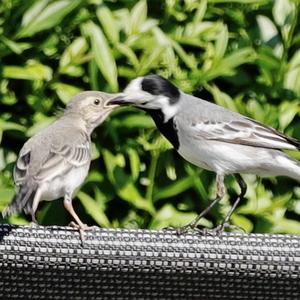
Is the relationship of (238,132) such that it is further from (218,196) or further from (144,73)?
(144,73)

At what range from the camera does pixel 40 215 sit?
5406 millimetres

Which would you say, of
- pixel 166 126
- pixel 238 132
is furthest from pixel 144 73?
pixel 238 132

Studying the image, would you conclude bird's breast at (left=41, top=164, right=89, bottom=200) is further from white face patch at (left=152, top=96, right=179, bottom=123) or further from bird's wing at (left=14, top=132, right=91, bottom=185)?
white face patch at (left=152, top=96, right=179, bottom=123)

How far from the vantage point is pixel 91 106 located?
5090 mm

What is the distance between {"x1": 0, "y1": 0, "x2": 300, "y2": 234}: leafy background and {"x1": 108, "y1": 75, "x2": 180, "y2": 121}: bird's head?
5.1 inches

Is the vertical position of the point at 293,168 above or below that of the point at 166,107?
below

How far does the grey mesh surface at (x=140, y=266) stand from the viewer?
369cm

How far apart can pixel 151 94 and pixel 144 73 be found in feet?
0.50

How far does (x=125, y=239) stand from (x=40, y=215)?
169 centimetres

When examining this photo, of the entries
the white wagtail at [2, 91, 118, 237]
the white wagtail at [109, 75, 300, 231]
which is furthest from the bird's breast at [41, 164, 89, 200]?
the white wagtail at [109, 75, 300, 231]

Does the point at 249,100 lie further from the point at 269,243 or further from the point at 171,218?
the point at 269,243

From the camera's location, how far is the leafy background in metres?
5.27

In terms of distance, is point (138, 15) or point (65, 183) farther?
point (138, 15)

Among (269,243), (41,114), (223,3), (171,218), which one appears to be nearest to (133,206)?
(171,218)
